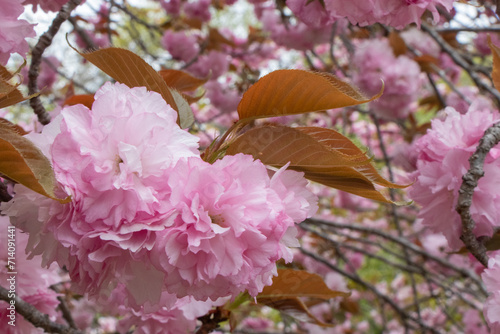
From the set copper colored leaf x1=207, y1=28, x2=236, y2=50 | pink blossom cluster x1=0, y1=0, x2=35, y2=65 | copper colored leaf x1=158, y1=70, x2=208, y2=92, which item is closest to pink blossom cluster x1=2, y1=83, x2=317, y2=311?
pink blossom cluster x1=0, y1=0, x2=35, y2=65

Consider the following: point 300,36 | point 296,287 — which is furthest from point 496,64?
→ point 300,36

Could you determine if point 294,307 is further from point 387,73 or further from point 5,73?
point 387,73

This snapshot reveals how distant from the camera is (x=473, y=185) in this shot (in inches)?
30.3

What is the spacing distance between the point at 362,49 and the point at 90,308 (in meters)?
1.84

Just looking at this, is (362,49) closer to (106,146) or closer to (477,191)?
(477,191)

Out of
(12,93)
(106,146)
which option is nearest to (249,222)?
(106,146)

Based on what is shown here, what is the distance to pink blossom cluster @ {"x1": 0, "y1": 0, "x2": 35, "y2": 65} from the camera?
63 centimetres

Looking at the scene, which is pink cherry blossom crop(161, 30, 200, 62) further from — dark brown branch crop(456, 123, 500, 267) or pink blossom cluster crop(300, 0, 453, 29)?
dark brown branch crop(456, 123, 500, 267)

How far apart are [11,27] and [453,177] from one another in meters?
0.72

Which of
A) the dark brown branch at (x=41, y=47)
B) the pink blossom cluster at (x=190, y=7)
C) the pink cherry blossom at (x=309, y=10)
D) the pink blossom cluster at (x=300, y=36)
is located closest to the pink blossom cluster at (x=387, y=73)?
the pink blossom cluster at (x=300, y=36)

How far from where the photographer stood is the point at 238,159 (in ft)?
1.72

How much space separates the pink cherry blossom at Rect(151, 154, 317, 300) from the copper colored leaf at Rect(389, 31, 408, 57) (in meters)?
1.29

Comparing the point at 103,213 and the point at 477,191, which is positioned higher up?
the point at 103,213

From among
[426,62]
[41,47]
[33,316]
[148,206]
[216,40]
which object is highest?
[41,47]
